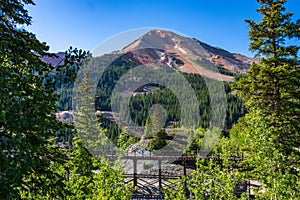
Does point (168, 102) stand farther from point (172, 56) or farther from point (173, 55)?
point (173, 55)

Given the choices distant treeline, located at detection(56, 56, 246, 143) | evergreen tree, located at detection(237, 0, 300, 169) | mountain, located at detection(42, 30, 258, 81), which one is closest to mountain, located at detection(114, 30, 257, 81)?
mountain, located at detection(42, 30, 258, 81)

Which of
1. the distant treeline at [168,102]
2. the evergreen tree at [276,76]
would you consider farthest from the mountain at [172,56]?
the evergreen tree at [276,76]

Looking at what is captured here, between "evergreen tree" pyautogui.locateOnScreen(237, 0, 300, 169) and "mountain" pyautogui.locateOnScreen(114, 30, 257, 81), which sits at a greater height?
"mountain" pyautogui.locateOnScreen(114, 30, 257, 81)

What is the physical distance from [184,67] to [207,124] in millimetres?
70076

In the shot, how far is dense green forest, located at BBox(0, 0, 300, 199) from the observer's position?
326 cm

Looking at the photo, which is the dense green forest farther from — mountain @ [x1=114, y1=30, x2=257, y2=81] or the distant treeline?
mountain @ [x1=114, y1=30, x2=257, y2=81]

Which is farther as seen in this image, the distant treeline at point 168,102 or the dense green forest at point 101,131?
the distant treeline at point 168,102

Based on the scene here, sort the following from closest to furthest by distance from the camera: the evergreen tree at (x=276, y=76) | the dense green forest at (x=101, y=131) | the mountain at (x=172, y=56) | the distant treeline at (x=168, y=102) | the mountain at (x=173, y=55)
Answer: the dense green forest at (x=101, y=131), the evergreen tree at (x=276, y=76), the distant treeline at (x=168, y=102), the mountain at (x=172, y=56), the mountain at (x=173, y=55)

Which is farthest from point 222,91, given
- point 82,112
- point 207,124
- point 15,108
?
point 15,108

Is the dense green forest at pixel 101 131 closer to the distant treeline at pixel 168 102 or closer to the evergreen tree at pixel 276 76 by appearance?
the evergreen tree at pixel 276 76

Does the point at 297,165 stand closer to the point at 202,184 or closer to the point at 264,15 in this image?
the point at 202,184

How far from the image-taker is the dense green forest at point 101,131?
3.26 m

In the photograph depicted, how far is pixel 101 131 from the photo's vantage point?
36.7ft

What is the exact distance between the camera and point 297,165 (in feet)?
31.9
